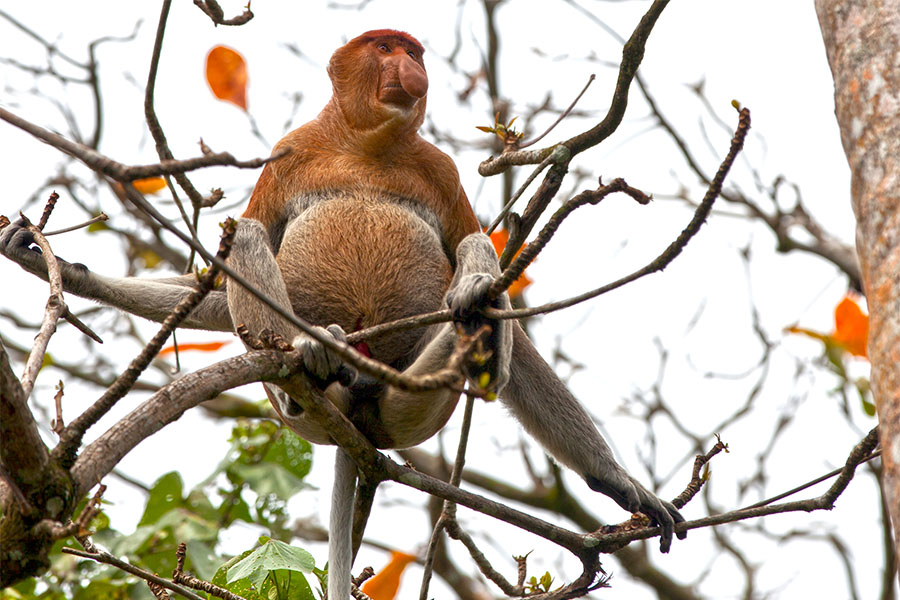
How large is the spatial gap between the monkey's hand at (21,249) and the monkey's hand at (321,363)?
1.02 meters

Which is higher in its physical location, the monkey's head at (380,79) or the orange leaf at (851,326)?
the monkey's head at (380,79)

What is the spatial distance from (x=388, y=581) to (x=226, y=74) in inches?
92.9

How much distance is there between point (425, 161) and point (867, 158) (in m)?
2.06

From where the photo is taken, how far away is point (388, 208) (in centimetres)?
350

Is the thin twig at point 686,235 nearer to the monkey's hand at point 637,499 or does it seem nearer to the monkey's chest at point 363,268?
the monkey's chest at point 363,268

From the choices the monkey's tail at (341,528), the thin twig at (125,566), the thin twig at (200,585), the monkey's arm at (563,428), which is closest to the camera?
the thin twig at (125,566)

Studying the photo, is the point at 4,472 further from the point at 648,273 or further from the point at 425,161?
the point at 425,161

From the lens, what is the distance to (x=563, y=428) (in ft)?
11.6

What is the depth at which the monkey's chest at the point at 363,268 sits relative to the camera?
3.34 metres

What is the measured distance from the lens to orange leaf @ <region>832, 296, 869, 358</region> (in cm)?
346

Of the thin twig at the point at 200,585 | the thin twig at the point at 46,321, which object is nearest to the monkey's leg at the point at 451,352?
the thin twig at the point at 200,585

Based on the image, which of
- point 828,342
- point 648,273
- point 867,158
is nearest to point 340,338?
point 648,273

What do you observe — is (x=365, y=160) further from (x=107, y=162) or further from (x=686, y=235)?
(x=107, y=162)

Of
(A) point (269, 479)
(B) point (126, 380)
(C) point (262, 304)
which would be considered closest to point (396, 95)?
(C) point (262, 304)
